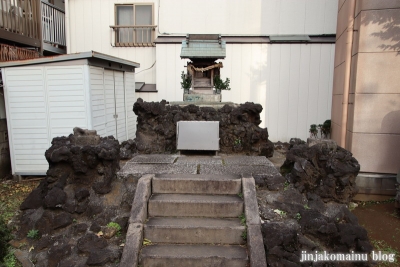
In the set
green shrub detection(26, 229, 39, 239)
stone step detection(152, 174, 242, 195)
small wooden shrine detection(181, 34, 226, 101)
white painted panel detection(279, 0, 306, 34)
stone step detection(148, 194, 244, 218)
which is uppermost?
white painted panel detection(279, 0, 306, 34)

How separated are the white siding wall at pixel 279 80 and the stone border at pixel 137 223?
22.3 feet

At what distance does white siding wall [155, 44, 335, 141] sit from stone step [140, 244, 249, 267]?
769 cm

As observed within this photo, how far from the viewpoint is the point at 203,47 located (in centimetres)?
746

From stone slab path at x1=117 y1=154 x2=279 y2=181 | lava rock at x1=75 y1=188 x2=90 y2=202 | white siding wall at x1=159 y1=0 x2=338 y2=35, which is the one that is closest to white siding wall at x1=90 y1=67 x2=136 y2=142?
stone slab path at x1=117 y1=154 x2=279 y2=181

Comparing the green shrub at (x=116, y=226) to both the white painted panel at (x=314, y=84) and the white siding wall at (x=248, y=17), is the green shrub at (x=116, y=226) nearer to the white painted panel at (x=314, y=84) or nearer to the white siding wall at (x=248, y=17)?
the white painted panel at (x=314, y=84)

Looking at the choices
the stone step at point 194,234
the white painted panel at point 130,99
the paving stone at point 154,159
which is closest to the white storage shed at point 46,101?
the white painted panel at point 130,99

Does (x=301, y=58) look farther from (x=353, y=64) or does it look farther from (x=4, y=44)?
(x=4, y=44)

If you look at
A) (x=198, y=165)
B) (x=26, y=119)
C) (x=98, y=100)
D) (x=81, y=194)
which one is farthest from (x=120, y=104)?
(x=81, y=194)

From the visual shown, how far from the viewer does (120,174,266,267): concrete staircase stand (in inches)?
149

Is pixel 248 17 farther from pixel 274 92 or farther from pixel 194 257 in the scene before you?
pixel 194 257

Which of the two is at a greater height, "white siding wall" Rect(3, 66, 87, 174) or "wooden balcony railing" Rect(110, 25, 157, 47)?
"wooden balcony railing" Rect(110, 25, 157, 47)

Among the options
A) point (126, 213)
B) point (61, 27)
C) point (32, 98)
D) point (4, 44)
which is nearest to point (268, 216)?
point (126, 213)

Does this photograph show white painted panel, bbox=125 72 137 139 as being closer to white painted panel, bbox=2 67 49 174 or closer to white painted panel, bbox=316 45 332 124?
Answer: white painted panel, bbox=2 67 49 174

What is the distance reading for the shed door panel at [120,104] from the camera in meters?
9.50
